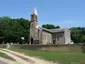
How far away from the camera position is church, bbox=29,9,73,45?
81.2 metres

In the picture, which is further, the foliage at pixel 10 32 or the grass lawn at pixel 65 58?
the foliage at pixel 10 32

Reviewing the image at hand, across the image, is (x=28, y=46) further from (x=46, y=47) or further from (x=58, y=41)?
(x=58, y=41)

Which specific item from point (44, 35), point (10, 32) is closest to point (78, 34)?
point (44, 35)

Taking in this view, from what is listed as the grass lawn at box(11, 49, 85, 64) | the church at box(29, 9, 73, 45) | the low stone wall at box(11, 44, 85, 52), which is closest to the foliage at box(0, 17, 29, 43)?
the church at box(29, 9, 73, 45)

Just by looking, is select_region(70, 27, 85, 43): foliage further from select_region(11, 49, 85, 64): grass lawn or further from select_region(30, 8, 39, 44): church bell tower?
select_region(11, 49, 85, 64): grass lawn

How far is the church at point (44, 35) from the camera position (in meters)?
81.2

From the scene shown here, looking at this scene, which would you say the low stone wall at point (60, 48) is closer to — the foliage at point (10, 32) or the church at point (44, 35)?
the church at point (44, 35)

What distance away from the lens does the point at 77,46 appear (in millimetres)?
42562

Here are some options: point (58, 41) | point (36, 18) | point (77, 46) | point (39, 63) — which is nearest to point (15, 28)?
point (36, 18)

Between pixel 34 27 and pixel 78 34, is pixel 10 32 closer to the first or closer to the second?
pixel 34 27

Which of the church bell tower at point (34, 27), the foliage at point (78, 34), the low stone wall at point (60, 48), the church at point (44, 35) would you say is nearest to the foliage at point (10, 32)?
the church at point (44, 35)

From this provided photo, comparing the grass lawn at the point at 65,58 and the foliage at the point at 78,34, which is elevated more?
the foliage at the point at 78,34

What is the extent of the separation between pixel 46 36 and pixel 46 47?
3592 centimetres

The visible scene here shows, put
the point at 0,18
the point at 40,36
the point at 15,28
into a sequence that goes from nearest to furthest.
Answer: the point at 40,36
the point at 15,28
the point at 0,18
